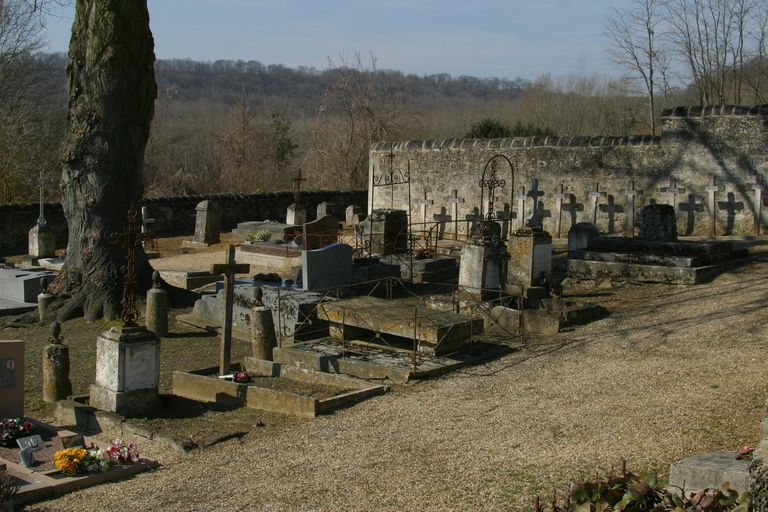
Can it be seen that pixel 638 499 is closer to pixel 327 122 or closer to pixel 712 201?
pixel 712 201

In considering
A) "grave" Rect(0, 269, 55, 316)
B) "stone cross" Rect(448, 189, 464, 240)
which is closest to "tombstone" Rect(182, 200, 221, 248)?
"stone cross" Rect(448, 189, 464, 240)

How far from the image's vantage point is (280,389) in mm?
10086

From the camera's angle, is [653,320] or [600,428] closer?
[600,428]

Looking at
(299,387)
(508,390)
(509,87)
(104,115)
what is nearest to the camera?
(508,390)

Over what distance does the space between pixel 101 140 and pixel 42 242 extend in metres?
6.25

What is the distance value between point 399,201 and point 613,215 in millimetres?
6133

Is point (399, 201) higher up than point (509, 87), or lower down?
lower down

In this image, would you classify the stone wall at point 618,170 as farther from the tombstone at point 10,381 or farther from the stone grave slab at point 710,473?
the stone grave slab at point 710,473

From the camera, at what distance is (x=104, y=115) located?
15.1 metres

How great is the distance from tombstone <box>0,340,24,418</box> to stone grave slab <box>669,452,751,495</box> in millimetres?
6815

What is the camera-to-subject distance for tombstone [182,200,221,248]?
23536mm

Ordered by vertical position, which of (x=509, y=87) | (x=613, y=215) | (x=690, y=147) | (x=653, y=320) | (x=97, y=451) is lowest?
(x=97, y=451)

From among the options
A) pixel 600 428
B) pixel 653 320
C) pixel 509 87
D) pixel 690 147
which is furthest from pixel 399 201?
pixel 509 87

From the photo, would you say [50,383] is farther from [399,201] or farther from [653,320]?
[399,201]
